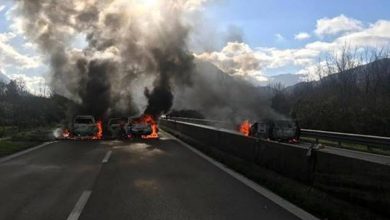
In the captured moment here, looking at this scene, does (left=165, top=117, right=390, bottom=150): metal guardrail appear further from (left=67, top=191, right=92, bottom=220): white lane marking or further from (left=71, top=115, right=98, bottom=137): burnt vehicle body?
(left=67, top=191, right=92, bottom=220): white lane marking

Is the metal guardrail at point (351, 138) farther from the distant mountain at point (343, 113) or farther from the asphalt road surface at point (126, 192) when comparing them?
the asphalt road surface at point (126, 192)

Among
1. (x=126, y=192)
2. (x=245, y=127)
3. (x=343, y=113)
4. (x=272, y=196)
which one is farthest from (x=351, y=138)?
(x=126, y=192)

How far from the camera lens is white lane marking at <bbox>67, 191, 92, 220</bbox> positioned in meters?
8.18

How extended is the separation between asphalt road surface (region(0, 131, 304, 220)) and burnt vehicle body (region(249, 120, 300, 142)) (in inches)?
501

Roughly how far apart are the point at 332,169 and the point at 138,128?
76.4 feet

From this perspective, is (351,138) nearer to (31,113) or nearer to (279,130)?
(279,130)

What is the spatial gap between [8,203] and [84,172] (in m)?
4.76

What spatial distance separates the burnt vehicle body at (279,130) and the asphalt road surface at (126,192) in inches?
501

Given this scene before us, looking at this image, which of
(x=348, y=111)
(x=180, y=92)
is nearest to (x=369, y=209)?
(x=348, y=111)

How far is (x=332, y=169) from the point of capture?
9844 millimetres

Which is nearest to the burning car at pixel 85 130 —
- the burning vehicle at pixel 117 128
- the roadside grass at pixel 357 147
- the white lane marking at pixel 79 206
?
the burning vehicle at pixel 117 128

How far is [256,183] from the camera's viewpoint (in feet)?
38.9

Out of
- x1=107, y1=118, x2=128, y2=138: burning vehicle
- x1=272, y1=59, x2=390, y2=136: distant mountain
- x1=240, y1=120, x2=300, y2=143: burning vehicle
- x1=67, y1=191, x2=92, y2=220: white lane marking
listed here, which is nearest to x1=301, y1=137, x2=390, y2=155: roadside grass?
x1=240, y1=120, x2=300, y2=143: burning vehicle

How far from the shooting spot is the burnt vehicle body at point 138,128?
106 feet
